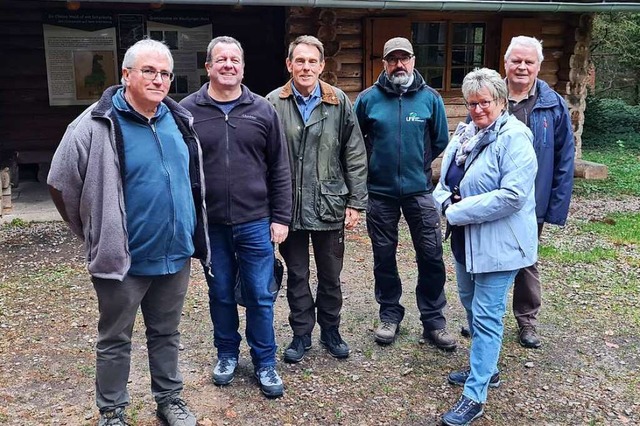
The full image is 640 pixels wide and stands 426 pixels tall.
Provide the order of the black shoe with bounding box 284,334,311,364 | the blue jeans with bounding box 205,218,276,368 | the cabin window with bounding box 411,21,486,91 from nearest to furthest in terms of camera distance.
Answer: the blue jeans with bounding box 205,218,276,368, the black shoe with bounding box 284,334,311,364, the cabin window with bounding box 411,21,486,91

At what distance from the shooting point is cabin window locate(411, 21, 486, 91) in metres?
9.42

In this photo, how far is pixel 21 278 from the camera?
5738 mm

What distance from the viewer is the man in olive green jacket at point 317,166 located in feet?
12.2

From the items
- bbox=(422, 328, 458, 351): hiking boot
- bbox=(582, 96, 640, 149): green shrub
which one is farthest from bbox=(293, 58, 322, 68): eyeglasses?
bbox=(582, 96, 640, 149): green shrub

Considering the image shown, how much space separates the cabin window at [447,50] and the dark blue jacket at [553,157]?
Answer: 550cm

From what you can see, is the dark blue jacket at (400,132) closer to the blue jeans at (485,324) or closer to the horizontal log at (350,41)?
the blue jeans at (485,324)

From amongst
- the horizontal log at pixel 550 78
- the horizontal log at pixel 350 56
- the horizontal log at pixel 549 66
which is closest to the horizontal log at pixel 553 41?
the horizontal log at pixel 549 66

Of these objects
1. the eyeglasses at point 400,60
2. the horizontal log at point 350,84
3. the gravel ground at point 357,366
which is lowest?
the gravel ground at point 357,366

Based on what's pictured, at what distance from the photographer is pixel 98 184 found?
2807mm

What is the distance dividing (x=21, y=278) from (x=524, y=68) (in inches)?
180

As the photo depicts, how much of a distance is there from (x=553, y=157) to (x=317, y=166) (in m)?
1.57

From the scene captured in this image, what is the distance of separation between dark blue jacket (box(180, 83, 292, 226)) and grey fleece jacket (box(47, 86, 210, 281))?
61 cm

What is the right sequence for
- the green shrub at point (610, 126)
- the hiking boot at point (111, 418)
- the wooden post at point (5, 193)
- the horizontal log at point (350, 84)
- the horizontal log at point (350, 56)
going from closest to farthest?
the hiking boot at point (111, 418) < the wooden post at point (5, 193) < the horizontal log at point (350, 56) < the horizontal log at point (350, 84) < the green shrub at point (610, 126)

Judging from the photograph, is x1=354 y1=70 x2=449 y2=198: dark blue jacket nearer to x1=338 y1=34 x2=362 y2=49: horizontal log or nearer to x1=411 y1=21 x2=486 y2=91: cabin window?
x1=338 y1=34 x2=362 y2=49: horizontal log
